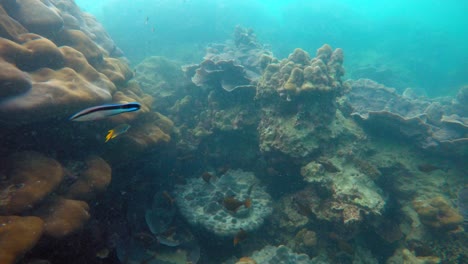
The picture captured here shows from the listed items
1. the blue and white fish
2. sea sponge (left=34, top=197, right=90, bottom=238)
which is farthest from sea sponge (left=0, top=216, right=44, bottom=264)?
the blue and white fish

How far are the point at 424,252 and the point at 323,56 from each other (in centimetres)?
635

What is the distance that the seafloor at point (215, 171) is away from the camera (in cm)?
367

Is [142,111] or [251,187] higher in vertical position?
[142,111]

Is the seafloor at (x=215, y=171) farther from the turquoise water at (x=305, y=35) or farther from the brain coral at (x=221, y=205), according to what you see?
the turquoise water at (x=305, y=35)

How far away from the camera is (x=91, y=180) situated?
4242 mm

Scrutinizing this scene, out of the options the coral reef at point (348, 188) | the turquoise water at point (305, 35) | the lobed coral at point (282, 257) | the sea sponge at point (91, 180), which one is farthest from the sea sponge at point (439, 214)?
the turquoise water at point (305, 35)

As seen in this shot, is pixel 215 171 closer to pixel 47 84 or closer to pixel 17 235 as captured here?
pixel 47 84

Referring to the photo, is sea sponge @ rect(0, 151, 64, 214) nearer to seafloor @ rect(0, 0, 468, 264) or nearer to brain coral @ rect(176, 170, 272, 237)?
seafloor @ rect(0, 0, 468, 264)

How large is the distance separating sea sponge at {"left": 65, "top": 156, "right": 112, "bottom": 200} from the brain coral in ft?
7.03

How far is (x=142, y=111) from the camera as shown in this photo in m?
6.09

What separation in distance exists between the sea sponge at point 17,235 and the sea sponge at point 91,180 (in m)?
0.81

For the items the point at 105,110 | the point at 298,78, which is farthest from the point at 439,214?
the point at 105,110

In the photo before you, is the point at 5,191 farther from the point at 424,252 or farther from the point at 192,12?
the point at 192,12

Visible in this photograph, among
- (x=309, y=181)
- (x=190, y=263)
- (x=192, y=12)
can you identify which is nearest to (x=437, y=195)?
(x=309, y=181)
